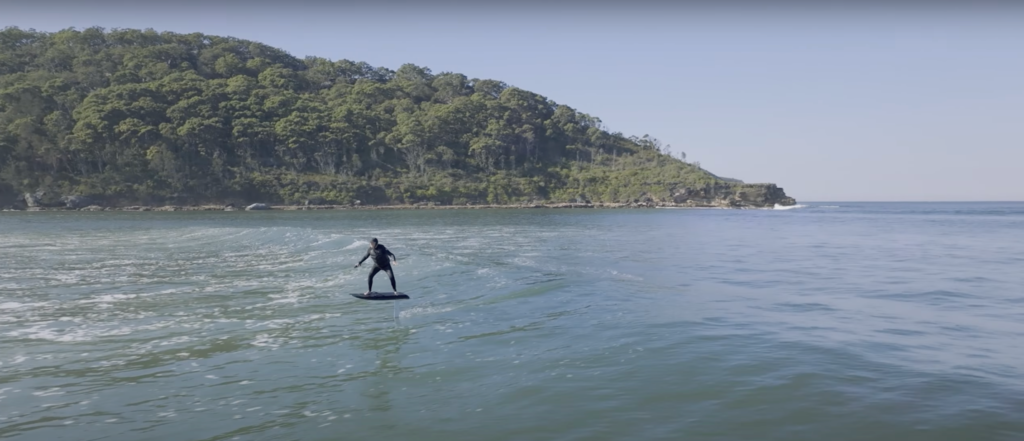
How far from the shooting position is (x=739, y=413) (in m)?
7.59

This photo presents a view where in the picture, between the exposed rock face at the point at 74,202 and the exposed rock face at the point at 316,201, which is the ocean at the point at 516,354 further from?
the exposed rock face at the point at 316,201

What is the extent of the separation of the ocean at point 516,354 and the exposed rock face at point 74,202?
89.6m

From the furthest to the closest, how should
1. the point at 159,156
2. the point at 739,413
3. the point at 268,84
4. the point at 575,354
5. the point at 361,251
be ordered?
the point at 268,84 → the point at 159,156 → the point at 361,251 → the point at 575,354 → the point at 739,413

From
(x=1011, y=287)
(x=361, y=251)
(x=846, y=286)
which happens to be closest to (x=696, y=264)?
(x=846, y=286)

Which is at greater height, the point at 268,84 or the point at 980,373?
the point at 268,84

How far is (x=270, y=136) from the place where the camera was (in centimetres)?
12156

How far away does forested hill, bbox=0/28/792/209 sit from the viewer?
104000mm

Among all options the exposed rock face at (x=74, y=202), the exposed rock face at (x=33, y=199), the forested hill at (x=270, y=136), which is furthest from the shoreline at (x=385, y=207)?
the forested hill at (x=270, y=136)

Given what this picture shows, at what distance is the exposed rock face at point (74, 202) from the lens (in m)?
95.7

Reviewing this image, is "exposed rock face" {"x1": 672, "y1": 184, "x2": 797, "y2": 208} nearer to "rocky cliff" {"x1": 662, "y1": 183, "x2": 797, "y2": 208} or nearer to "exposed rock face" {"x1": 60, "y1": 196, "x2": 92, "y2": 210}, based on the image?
"rocky cliff" {"x1": 662, "y1": 183, "x2": 797, "y2": 208}

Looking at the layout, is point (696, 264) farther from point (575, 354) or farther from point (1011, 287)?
point (575, 354)

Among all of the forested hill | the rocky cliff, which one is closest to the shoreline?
the rocky cliff

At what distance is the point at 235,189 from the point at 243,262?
93913 millimetres

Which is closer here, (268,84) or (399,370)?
(399,370)
